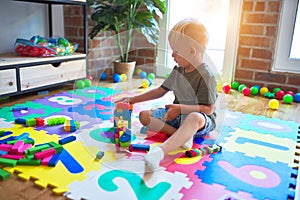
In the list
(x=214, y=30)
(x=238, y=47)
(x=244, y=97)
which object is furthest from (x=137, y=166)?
(x=214, y=30)

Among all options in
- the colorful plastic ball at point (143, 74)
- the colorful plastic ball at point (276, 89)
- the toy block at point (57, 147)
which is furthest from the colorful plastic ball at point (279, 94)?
the toy block at point (57, 147)

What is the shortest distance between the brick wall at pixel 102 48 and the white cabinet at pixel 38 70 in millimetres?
179

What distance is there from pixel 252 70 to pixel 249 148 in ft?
3.50

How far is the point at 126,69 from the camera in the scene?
7.13ft

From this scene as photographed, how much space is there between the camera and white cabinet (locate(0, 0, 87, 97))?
147cm

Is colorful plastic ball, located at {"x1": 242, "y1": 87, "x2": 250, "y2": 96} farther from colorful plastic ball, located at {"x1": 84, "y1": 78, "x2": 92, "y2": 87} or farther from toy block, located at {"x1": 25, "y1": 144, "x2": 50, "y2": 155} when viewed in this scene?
toy block, located at {"x1": 25, "y1": 144, "x2": 50, "y2": 155}

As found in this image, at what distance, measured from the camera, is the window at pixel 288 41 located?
182 centimetres

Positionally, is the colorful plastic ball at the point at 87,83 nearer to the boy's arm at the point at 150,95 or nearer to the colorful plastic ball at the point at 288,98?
the boy's arm at the point at 150,95

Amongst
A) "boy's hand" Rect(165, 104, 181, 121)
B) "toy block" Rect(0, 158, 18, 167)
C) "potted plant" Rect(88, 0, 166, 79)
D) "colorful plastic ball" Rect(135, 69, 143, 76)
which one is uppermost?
"potted plant" Rect(88, 0, 166, 79)

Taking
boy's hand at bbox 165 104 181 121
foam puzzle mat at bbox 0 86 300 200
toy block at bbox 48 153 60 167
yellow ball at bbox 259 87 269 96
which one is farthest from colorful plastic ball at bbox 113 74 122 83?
toy block at bbox 48 153 60 167

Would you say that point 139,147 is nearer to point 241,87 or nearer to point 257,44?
point 241,87

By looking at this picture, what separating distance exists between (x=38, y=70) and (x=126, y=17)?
2.41 feet

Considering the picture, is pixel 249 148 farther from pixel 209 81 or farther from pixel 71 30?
pixel 71 30

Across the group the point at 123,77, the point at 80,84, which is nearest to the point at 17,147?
the point at 80,84
